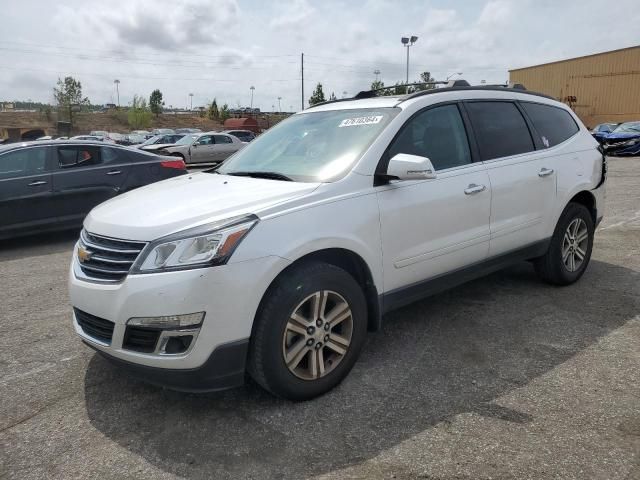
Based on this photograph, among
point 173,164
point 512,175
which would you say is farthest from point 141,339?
point 173,164

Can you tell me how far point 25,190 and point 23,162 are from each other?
0.43 meters

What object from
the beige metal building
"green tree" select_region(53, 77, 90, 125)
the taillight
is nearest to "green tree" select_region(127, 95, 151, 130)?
"green tree" select_region(53, 77, 90, 125)

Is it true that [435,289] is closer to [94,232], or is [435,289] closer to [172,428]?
[172,428]

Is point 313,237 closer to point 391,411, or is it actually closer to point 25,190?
point 391,411

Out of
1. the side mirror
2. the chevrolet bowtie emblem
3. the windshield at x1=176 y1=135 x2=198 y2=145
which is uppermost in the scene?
the windshield at x1=176 y1=135 x2=198 y2=145

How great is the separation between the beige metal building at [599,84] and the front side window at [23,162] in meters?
39.8

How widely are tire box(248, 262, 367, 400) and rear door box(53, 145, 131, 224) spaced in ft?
18.6

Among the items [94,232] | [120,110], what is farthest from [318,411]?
[120,110]

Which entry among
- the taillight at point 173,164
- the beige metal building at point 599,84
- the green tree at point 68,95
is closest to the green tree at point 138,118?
the green tree at point 68,95

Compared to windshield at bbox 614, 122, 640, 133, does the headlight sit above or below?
below

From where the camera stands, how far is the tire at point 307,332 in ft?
8.79

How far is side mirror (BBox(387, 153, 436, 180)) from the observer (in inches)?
119

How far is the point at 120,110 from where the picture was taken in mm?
80562

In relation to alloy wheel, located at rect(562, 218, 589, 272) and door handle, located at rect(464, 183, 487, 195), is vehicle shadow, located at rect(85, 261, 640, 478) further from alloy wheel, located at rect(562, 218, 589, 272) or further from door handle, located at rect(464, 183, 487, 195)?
door handle, located at rect(464, 183, 487, 195)
